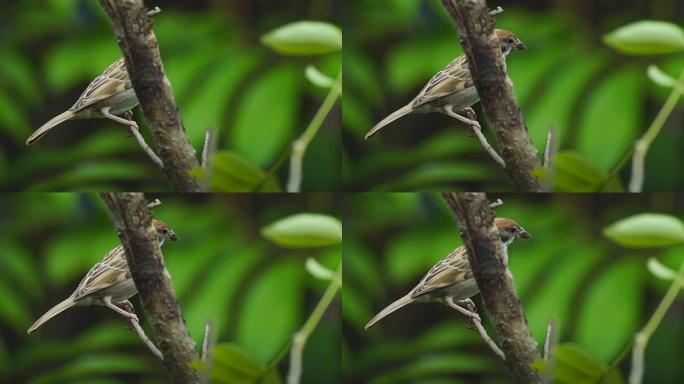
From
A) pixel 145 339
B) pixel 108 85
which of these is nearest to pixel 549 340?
pixel 145 339

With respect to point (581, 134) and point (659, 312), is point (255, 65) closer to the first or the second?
point (581, 134)

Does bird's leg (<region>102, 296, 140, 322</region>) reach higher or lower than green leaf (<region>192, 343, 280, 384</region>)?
higher

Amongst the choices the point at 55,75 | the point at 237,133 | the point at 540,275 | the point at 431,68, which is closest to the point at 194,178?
the point at 237,133

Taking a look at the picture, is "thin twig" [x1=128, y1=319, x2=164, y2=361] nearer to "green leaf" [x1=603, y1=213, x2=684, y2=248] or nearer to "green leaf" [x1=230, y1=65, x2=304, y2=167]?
"green leaf" [x1=230, y1=65, x2=304, y2=167]

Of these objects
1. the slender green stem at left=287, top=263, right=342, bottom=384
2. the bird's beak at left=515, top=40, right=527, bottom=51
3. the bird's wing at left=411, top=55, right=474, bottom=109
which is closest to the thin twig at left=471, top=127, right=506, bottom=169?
the bird's wing at left=411, top=55, right=474, bottom=109

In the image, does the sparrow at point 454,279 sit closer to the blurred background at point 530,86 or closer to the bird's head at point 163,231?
the blurred background at point 530,86

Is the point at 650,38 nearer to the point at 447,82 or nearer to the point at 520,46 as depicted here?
the point at 520,46

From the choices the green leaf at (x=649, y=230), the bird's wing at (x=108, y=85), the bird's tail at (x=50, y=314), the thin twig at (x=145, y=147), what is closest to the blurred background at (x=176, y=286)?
the bird's tail at (x=50, y=314)
